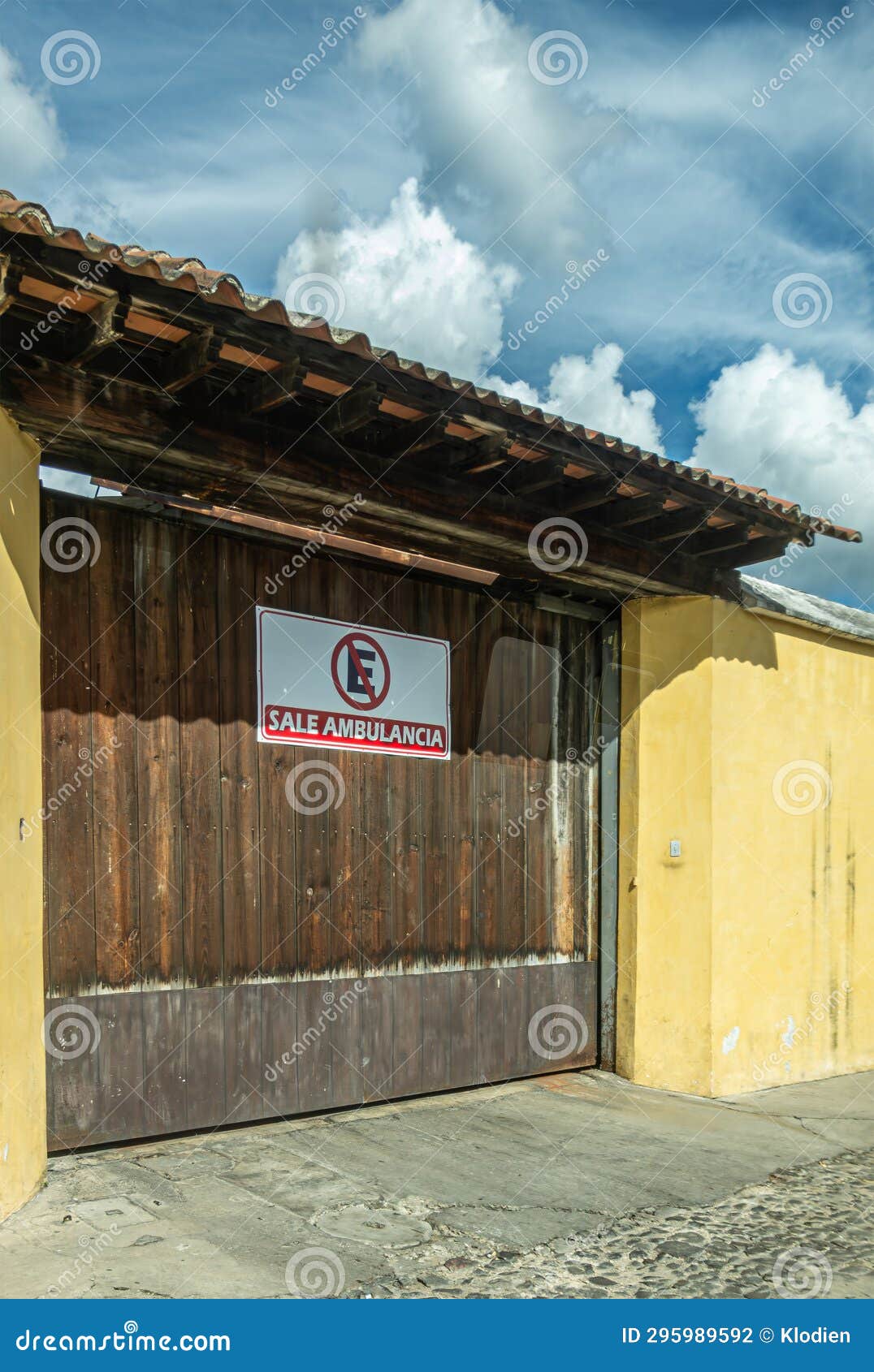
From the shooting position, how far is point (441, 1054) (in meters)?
6.88

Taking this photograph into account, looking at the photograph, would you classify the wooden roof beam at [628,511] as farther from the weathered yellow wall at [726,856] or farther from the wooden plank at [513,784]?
the weathered yellow wall at [726,856]

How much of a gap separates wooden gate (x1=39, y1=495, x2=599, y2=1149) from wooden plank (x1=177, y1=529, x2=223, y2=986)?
0.01 meters

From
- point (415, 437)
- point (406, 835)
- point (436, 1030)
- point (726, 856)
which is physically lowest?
point (436, 1030)

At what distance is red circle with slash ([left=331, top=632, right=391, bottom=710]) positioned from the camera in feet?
21.2

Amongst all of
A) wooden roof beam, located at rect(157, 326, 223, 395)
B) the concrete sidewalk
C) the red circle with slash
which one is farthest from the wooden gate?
wooden roof beam, located at rect(157, 326, 223, 395)

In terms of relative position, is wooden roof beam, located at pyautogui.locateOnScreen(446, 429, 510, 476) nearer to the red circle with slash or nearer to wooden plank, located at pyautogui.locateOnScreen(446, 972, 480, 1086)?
the red circle with slash

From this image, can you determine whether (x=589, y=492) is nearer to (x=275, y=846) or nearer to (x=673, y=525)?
(x=673, y=525)

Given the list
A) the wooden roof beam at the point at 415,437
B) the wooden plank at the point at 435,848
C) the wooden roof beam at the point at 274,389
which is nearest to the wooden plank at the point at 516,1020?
the wooden plank at the point at 435,848

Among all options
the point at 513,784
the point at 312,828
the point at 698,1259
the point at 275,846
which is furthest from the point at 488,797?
the point at 698,1259

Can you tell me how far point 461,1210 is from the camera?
16.4 ft

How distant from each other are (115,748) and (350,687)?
151cm

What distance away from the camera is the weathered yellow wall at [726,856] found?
7867mm

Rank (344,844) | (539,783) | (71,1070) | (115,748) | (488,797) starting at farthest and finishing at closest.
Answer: (539,783) < (488,797) < (344,844) < (115,748) < (71,1070)

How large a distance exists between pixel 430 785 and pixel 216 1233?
307cm
